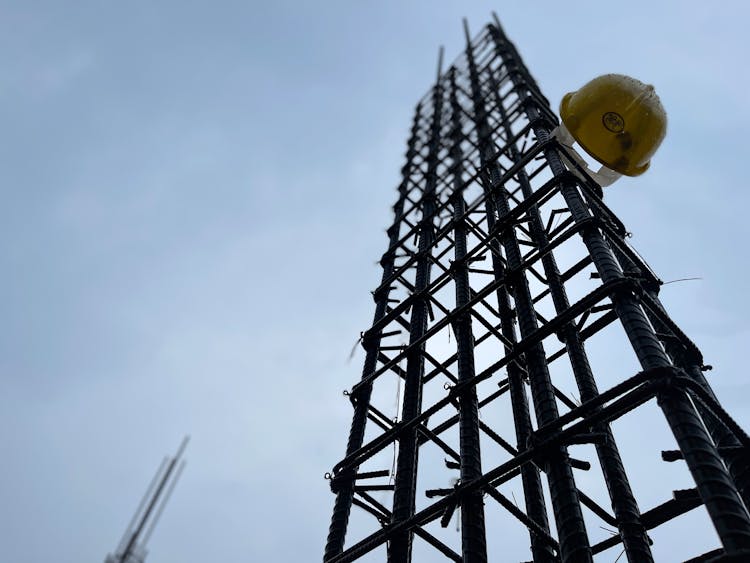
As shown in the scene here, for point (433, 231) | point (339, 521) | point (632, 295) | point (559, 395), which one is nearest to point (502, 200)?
point (433, 231)

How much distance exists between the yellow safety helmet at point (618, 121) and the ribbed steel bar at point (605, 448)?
204 centimetres

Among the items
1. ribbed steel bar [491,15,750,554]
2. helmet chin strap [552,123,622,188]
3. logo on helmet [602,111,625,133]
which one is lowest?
ribbed steel bar [491,15,750,554]

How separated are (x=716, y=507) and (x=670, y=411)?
3.56ft

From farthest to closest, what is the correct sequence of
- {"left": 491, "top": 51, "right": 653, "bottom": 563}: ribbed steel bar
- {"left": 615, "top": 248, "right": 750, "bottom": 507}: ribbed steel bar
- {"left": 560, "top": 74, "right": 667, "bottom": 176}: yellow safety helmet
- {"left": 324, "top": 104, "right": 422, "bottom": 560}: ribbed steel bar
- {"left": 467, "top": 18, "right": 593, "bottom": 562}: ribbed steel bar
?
1. {"left": 324, "top": 104, "right": 422, "bottom": 560}: ribbed steel bar
2. {"left": 560, "top": 74, "right": 667, "bottom": 176}: yellow safety helmet
3. {"left": 615, "top": 248, "right": 750, "bottom": 507}: ribbed steel bar
4. {"left": 491, "top": 51, "right": 653, "bottom": 563}: ribbed steel bar
5. {"left": 467, "top": 18, "right": 593, "bottom": 562}: ribbed steel bar

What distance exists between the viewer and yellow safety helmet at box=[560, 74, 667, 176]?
28.0 feet

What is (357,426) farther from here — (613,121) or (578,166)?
(613,121)

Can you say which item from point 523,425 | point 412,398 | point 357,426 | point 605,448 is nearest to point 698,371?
point 605,448

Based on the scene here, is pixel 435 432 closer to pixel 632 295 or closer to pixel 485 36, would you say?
pixel 632 295

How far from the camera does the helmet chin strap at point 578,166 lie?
Answer: 1101cm

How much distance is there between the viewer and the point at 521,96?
58.9 feet

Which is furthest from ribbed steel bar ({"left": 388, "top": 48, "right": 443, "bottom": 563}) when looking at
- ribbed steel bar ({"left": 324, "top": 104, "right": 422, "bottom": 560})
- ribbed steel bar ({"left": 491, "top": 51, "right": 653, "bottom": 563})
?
ribbed steel bar ({"left": 491, "top": 51, "right": 653, "bottom": 563})

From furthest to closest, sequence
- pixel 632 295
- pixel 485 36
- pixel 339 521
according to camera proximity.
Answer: pixel 485 36, pixel 339 521, pixel 632 295

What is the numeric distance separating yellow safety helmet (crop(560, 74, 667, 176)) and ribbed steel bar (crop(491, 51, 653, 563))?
2.04 metres

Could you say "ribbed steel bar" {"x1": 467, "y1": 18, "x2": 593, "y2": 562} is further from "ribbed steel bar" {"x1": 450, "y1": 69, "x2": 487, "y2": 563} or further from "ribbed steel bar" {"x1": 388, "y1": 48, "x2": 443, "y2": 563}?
"ribbed steel bar" {"x1": 388, "y1": 48, "x2": 443, "y2": 563}
